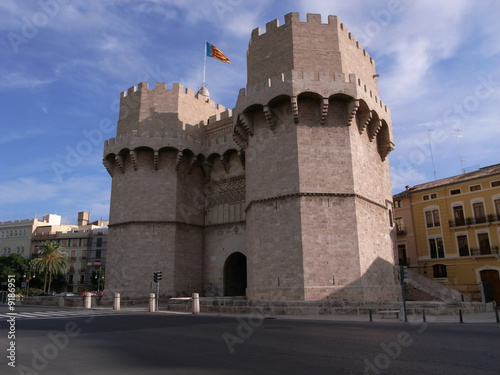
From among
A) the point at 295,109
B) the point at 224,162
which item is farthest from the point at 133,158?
the point at 295,109

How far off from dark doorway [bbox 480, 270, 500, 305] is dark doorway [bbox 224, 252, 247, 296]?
14.8 meters

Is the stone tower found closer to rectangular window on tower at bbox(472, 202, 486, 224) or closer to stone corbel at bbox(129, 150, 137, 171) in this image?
stone corbel at bbox(129, 150, 137, 171)

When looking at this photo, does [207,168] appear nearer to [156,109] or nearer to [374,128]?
[156,109]

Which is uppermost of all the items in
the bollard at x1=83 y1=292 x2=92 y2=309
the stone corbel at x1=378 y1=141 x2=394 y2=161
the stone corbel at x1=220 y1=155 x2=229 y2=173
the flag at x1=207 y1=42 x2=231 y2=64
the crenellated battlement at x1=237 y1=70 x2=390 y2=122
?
the flag at x1=207 y1=42 x2=231 y2=64

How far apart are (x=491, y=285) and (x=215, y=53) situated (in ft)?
77.6

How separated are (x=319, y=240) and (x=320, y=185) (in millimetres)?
2476

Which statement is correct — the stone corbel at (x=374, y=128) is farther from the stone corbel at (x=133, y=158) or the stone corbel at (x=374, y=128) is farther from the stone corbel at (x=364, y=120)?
the stone corbel at (x=133, y=158)

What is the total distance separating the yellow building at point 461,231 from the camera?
2484 centimetres

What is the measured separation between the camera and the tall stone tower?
16406 mm

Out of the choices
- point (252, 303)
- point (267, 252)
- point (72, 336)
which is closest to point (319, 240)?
point (267, 252)

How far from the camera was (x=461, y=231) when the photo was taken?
87.7 ft

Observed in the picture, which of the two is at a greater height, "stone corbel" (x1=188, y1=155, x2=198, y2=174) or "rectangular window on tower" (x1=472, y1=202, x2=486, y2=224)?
"stone corbel" (x1=188, y1=155, x2=198, y2=174)

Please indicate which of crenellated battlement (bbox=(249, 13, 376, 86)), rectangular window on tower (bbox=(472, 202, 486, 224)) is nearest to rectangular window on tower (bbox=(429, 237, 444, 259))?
rectangular window on tower (bbox=(472, 202, 486, 224))

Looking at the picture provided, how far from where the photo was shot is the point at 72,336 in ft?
28.8
